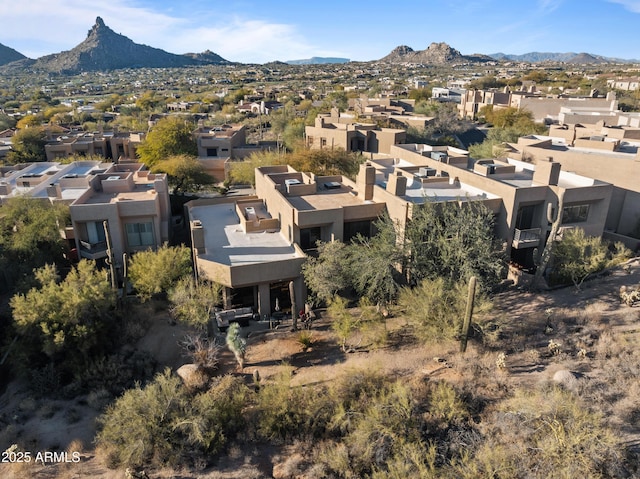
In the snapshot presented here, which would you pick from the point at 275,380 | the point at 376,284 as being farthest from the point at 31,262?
the point at 376,284

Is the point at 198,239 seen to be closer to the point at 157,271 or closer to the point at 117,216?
the point at 157,271

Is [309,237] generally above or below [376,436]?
above

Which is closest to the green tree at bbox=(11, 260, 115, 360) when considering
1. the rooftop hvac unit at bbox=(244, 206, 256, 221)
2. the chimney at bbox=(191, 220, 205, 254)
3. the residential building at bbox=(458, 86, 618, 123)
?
the chimney at bbox=(191, 220, 205, 254)

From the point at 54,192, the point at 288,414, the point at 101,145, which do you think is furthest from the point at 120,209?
the point at 101,145

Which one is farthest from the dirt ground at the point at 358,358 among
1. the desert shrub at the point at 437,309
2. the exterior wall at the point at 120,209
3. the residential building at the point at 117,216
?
the exterior wall at the point at 120,209

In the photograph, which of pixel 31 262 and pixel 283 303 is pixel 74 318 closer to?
pixel 31 262
